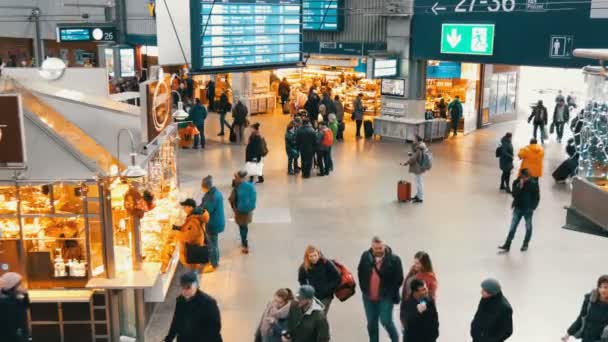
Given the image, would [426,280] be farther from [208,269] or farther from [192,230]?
[208,269]

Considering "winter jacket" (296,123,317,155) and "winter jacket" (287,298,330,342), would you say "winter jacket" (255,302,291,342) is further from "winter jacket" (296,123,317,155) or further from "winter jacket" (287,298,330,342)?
"winter jacket" (296,123,317,155)

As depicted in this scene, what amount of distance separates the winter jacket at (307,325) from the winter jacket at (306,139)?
1035cm

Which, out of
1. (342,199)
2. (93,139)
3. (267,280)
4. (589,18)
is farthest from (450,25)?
(93,139)

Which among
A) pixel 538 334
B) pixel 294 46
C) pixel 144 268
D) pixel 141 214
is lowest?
pixel 538 334

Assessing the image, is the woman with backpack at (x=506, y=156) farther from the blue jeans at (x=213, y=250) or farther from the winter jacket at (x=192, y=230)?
the winter jacket at (x=192, y=230)

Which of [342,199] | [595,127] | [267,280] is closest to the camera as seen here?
[595,127]

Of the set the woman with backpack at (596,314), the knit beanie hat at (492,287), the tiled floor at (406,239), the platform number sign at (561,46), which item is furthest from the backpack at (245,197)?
the platform number sign at (561,46)

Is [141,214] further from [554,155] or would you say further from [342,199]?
[554,155]

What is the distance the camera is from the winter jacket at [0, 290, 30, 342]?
6.88m

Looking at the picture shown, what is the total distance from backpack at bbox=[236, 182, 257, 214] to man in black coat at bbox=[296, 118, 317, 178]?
18.9 ft

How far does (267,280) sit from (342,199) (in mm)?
4891

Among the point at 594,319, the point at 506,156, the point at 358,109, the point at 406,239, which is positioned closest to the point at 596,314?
the point at 594,319

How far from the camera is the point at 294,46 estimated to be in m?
13.4

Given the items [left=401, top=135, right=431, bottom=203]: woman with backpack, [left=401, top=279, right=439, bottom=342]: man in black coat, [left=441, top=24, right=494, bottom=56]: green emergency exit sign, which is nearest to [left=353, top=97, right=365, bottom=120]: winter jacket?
[left=441, top=24, right=494, bottom=56]: green emergency exit sign
